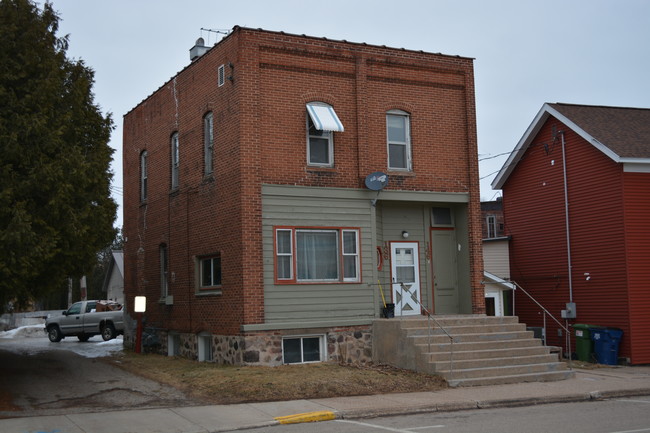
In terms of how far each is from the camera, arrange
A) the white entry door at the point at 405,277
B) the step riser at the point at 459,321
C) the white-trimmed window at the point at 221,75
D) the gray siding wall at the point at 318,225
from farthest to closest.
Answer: the white entry door at the point at 405,277, the white-trimmed window at the point at 221,75, the gray siding wall at the point at 318,225, the step riser at the point at 459,321

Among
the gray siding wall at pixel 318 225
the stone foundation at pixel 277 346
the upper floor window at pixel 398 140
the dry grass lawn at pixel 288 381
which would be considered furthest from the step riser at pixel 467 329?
the upper floor window at pixel 398 140

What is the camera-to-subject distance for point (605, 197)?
21281 millimetres

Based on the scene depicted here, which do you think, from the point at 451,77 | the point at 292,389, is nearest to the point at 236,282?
the point at 292,389

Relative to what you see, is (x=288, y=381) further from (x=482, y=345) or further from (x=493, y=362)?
(x=482, y=345)

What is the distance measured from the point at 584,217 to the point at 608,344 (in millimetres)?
4004

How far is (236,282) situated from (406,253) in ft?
16.6

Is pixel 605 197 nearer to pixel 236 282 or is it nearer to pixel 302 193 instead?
pixel 302 193

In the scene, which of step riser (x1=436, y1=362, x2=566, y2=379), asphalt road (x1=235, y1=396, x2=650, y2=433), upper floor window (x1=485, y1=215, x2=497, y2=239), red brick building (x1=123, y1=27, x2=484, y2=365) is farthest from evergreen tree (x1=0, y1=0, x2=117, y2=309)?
upper floor window (x1=485, y1=215, x2=497, y2=239)

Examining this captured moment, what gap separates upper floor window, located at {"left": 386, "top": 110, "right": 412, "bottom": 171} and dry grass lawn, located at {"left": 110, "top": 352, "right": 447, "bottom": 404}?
5.65 meters

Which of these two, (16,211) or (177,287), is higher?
(16,211)

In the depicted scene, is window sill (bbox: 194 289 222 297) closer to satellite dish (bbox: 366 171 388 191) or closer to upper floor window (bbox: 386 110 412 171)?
satellite dish (bbox: 366 171 388 191)

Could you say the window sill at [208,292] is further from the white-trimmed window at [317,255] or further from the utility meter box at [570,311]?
the utility meter box at [570,311]

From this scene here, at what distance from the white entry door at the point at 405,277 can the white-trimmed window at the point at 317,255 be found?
1453 mm

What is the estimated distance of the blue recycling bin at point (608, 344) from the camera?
2031cm
